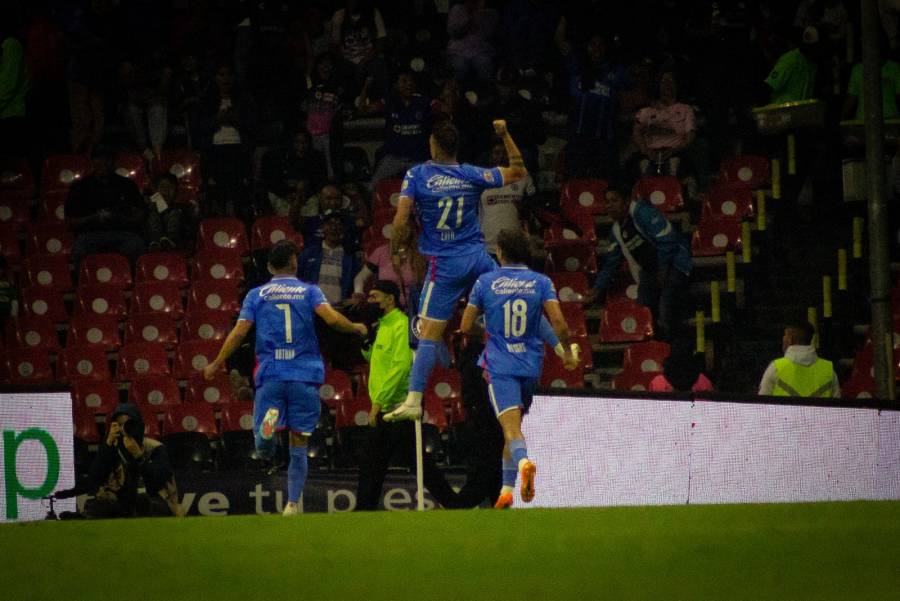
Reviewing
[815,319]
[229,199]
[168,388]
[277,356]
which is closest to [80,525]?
[277,356]

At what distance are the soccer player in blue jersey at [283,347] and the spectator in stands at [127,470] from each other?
4.52 ft

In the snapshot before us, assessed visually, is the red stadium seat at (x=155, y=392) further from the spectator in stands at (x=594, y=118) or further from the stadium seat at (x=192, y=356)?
the spectator in stands at (x=594, y=118)

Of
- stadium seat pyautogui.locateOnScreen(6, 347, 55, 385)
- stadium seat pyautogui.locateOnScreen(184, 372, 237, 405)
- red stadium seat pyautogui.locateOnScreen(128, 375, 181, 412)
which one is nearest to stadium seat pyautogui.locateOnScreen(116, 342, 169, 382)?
red stadium seat pyautogui.locateOnScreen(128, 375, 181, 412)

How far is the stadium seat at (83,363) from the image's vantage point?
16938 millimetres

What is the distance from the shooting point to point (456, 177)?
1080cm

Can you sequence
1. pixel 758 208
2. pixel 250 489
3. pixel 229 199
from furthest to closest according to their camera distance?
pixel 229 199, pixel 758 208, pixel 250 489

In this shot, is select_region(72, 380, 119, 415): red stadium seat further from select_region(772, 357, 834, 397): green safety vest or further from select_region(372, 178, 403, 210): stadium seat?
select_region(772, 357, 834, 397): green safety vest

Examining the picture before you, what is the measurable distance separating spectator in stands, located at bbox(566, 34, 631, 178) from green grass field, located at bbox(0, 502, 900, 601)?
906 cm

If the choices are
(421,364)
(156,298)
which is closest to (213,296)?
(156,298)

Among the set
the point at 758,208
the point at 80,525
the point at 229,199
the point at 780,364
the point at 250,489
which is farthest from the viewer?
the point at 229,199

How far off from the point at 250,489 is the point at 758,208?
6.31m

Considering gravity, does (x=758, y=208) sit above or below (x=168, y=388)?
above

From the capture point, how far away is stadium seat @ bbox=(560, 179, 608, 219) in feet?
56.7

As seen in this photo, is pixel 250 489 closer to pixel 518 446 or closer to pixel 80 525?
pixel 518 446
